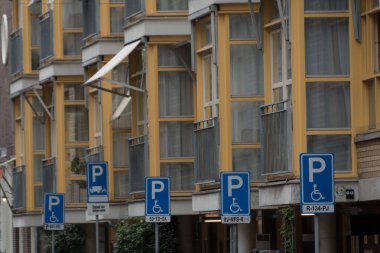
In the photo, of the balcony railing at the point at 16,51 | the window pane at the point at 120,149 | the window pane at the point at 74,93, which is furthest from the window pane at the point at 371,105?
the balcony railing at the point at 16,51

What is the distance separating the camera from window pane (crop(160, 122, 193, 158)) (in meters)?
32.3

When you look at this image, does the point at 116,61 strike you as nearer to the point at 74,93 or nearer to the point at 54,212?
the point at 54,212

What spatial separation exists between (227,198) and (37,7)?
22.4 metres

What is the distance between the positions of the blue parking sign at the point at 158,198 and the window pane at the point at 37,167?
17812 mm

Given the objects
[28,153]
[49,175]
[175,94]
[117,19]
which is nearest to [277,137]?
[175,94]

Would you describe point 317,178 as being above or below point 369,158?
below

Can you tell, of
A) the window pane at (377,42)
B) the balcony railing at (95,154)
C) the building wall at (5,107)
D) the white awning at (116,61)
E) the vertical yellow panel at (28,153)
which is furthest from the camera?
the building wall at (5,107)

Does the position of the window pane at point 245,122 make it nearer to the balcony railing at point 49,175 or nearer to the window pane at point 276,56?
the window pane at point 276,56

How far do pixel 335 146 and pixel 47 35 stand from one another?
18.1m

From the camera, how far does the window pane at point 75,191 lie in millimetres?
40156

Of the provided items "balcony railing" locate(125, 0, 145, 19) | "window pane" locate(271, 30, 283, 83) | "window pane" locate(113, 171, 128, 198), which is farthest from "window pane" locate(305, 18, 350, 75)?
"window pane" locate(113, 171, 128, 198)

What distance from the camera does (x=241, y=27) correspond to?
27797mm

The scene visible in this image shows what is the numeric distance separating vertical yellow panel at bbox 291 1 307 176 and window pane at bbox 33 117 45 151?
66.4 feet

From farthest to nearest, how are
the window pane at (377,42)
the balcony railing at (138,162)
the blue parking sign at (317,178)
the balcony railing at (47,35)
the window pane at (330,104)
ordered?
1. the balcony railing at (47,35)
2. the balcony railing at (138,162)
3. the window pane at (330,104)
4. the window pane at (377,42)
5. the blue parking sign at (317,178)
